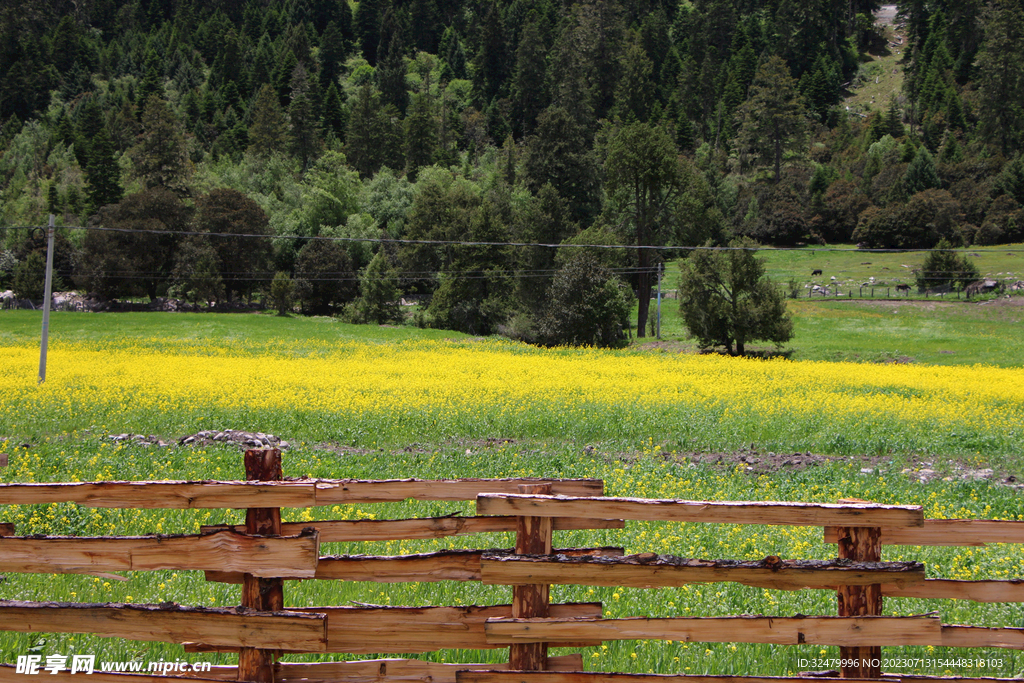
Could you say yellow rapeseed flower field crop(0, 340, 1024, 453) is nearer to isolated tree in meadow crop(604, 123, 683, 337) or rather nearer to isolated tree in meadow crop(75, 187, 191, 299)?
isolated tree in meadow crop(604, 123, 683, 337)

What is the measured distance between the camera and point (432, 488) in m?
4.43

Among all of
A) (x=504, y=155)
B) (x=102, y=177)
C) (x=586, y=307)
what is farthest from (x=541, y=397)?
(x=102, y=177)

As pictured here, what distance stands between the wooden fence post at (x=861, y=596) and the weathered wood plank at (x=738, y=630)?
10cm

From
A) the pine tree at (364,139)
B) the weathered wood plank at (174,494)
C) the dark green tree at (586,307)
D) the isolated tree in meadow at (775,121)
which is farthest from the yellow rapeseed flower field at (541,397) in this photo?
the isolated tree in meadow at (775,121)

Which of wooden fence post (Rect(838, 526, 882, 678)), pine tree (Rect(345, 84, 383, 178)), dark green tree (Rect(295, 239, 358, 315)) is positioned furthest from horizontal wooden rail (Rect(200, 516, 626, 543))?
pine tree (Rect(345, 84, 383, 178))

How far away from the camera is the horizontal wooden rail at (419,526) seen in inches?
164

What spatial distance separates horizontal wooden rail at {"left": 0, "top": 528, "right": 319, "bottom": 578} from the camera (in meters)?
3.92

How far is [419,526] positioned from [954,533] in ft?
10.8

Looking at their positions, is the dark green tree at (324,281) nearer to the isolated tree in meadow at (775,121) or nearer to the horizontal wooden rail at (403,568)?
the horizontal wooden rail at (403,568)

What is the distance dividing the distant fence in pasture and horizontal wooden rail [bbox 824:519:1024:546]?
0.04 feet

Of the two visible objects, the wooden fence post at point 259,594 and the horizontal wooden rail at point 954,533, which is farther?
the horizontal wooden rail at point 954,533

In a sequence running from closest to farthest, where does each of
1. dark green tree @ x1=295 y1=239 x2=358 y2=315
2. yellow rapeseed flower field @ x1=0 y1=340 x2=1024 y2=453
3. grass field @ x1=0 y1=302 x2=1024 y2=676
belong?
grass field @ x1=0 y1=302 x2=1024 y2=676, yellow rapeseed flower field @ x1=0 y1=340 x2=1024 y2=453, dark green tree @ x1=295 y1=239 x2=358 y2=315

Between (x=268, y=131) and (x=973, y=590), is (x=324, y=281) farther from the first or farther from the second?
(x=973, y=590)

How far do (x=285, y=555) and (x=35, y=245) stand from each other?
316ft
